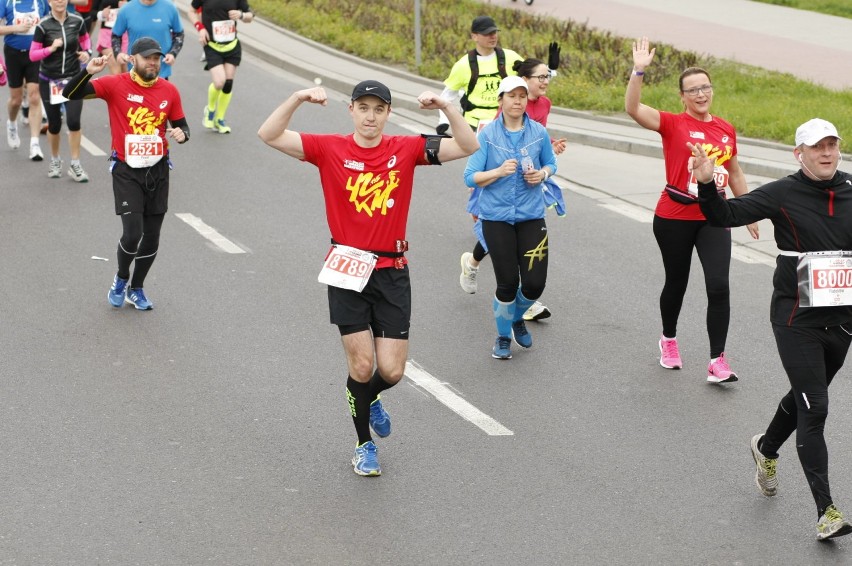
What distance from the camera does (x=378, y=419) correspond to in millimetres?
7254

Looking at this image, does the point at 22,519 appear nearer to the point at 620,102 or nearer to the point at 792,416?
the point at 792,416

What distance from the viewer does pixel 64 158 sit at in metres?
15.5

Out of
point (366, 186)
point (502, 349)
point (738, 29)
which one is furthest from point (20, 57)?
point (738, 29)


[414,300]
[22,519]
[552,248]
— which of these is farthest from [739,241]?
[22,519]

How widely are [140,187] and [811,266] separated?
5249 mm

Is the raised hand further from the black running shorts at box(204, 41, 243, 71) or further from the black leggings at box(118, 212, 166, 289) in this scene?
the black running shorts at box(204, 41, 243, 71)

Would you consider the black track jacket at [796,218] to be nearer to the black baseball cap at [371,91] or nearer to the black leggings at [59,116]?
the black baseball cap at [371,91]

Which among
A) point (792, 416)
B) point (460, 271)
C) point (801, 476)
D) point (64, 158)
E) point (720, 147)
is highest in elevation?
point (720, 147)

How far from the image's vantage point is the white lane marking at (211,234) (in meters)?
11.8

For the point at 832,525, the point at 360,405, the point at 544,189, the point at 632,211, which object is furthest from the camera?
the point at 632,211

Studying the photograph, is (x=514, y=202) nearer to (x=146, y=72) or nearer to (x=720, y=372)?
(x=720, y=372)

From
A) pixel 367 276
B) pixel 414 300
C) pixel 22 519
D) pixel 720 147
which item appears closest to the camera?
pixel 22 519

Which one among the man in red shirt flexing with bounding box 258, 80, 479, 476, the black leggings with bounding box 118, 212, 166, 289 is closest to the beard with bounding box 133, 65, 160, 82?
the black leggings with bounding box 118, 212, 166, 289

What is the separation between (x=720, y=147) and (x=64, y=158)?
9342mm
